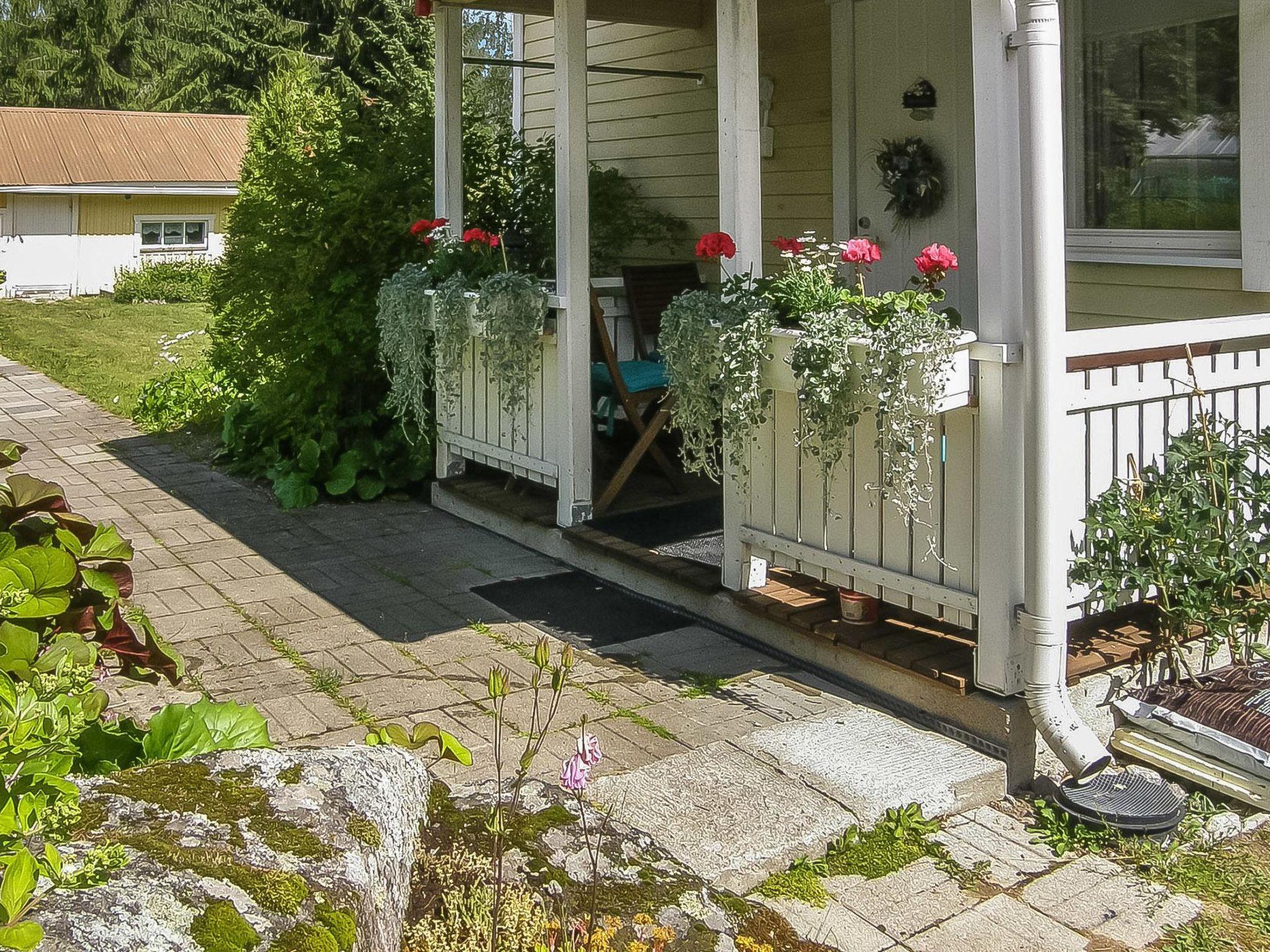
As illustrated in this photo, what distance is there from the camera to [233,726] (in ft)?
7.53

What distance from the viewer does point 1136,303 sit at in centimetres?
476

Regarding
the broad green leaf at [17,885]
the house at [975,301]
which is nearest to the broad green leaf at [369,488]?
the house at [975,301]

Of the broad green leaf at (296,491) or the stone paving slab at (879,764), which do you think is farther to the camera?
the broad green leaf at (296,491)

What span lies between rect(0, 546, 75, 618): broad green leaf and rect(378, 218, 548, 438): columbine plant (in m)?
3.55

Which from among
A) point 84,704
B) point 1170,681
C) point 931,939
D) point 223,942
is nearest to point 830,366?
point 1170,681

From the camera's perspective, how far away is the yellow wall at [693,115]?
6523mm

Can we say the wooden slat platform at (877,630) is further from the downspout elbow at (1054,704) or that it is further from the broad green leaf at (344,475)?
the broad green leaf at (344,475)

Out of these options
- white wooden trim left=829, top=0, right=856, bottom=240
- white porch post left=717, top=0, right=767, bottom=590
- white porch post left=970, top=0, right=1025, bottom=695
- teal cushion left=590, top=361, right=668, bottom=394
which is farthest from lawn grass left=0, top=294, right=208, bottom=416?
white porch post left=970, top=0, right=1025, bottom=695

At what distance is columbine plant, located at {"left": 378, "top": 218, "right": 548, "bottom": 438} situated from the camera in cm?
552

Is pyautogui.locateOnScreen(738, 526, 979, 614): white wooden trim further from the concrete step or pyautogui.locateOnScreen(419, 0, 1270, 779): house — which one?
the concrete step

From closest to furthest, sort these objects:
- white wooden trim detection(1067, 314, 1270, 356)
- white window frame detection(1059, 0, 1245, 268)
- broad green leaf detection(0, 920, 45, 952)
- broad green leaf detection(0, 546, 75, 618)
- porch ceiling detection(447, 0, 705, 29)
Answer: broad green leaf detection(0, 920, 45, 952) → broad green leaf detection(0, 546, 75, 618) → white wooden trim detection(1067, 314, 1270, 356) → white window frame detection(1059, 0, 1245, 268) → porch ceiling detection(447, 0, 705, 29)

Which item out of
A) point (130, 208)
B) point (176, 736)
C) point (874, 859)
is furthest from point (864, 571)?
point (130, 208)

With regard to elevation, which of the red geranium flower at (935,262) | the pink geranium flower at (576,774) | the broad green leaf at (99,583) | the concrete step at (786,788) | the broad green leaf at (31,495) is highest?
the red geranium flower at (935,262)

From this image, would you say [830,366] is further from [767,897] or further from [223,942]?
[223,942]
